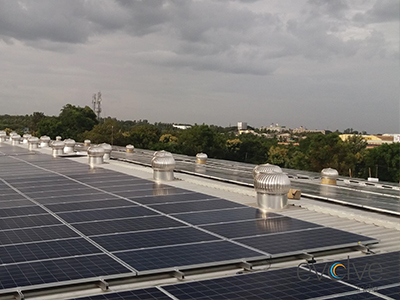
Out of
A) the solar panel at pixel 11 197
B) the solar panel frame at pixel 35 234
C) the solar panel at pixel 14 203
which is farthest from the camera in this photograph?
the solar panel at pixel 11 197

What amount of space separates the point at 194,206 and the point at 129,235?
6.03 metres

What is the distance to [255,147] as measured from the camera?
362 ft

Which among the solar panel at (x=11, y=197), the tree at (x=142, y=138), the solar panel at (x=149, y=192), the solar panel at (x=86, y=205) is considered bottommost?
the solar panel at (x=11, y=197)

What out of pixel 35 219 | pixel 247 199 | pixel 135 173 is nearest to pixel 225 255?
pixel 35 219

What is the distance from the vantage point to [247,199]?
24.6m

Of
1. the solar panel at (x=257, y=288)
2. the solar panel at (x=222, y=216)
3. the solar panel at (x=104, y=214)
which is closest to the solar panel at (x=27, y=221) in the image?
the solar panel at (x=104, y=214)

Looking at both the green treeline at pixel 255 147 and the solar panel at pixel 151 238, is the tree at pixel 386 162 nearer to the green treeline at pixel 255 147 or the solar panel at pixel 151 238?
the green treeline at pixel 255 147

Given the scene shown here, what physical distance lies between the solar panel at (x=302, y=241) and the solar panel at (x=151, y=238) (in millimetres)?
1605

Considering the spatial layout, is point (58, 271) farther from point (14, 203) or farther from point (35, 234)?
point (14, 203)

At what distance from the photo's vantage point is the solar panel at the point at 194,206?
67.2 ft

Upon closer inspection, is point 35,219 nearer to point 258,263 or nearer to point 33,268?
point 33,268

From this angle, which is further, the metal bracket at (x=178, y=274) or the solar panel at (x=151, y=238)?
the solar panel at (x=151, y=238)

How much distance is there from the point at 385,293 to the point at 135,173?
26758 millimetres

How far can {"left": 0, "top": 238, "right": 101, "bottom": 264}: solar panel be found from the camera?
42.5ft
